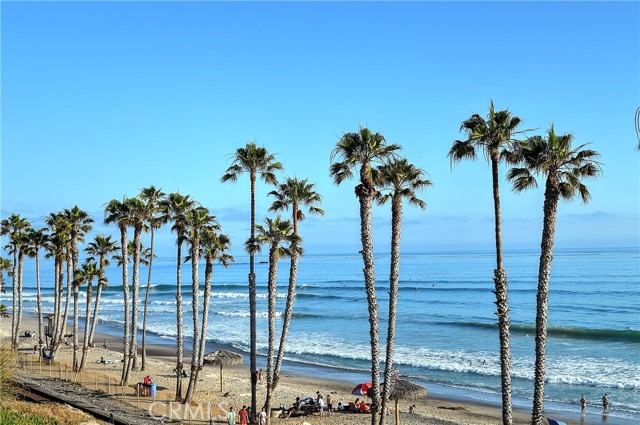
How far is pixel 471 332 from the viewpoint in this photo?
2475 inches

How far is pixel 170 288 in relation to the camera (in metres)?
135

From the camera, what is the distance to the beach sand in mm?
31812

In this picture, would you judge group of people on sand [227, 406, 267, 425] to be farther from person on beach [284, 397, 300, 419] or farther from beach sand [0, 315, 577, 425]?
person on beach [284, 397, 300, 419]

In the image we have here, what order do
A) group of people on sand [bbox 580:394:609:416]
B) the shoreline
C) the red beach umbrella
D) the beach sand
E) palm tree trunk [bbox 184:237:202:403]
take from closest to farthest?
palm tree trunk [bbox 184:237:202:403] → the beach sand → the shoreline → group of people on sand [bbox 580:394:609:416] → the red beach umbrella

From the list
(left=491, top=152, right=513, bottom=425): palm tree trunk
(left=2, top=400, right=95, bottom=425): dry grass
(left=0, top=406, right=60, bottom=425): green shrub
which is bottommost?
(left=2, top=400, right=95, bottom=425): dry grass

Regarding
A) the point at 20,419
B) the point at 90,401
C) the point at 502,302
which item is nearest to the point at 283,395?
the point at 90,401

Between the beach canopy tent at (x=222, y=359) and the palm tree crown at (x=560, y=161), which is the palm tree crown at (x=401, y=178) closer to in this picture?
the palm tree crown at (x=560, y=161)

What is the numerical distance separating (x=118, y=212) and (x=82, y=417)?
44.2ft

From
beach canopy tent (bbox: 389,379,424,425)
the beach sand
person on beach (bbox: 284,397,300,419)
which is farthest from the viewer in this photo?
beach canopy tent (bbox: 389,379,424,425)

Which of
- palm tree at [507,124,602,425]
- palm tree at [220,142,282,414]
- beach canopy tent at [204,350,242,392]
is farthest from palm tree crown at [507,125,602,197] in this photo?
beach canopy tent at [204,350,242,392]

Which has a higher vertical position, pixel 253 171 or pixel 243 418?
pixel 253 171

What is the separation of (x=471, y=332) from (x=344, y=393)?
27.4m

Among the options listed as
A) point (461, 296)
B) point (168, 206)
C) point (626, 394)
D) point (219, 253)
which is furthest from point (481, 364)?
point (461, 296)

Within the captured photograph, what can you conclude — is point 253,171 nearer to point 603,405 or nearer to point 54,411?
point 54,411
